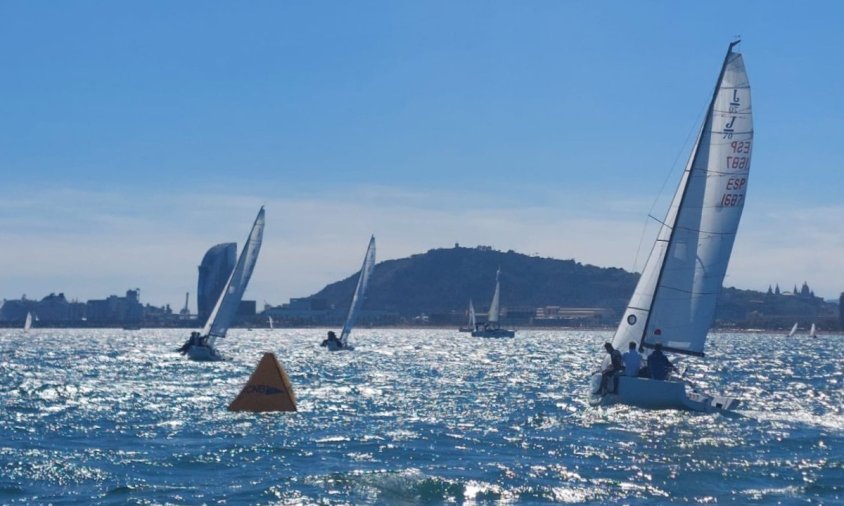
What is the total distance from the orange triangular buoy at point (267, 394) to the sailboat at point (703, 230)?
31.3 feet

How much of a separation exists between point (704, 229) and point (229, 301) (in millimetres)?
38366

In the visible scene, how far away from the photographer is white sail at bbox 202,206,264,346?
217 ft

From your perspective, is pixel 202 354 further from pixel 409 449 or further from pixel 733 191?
pixel 409 449

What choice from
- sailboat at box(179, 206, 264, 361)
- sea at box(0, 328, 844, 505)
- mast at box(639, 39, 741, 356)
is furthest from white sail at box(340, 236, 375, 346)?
mast at box(639, 39, 741, 356)

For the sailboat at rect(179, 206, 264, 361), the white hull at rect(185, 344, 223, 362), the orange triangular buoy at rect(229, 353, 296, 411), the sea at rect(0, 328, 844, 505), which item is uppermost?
the sailboat at rect(179, 206, 264, 361)

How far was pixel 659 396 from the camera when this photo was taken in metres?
30.3

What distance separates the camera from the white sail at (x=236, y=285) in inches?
2606

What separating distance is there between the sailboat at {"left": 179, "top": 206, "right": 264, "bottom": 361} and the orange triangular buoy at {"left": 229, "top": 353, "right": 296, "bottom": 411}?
34560 mm

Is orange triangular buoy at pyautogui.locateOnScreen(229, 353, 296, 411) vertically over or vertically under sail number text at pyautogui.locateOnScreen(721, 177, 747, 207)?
under

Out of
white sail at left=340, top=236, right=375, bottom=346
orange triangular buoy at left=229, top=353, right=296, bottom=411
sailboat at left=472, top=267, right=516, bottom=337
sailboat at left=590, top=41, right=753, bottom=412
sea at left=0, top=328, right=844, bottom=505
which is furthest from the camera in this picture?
sailboat at left=472, top=267, right=516, bottom=337

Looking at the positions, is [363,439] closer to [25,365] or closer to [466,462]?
[466,462]

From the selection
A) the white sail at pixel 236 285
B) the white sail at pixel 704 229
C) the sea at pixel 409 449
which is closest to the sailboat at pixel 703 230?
the white sail at pixel 704 229

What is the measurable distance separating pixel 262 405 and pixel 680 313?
38.7 ft

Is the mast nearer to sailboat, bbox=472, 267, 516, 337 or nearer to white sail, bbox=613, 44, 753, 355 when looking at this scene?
white sail, bbox=613, 44, 753, 355
